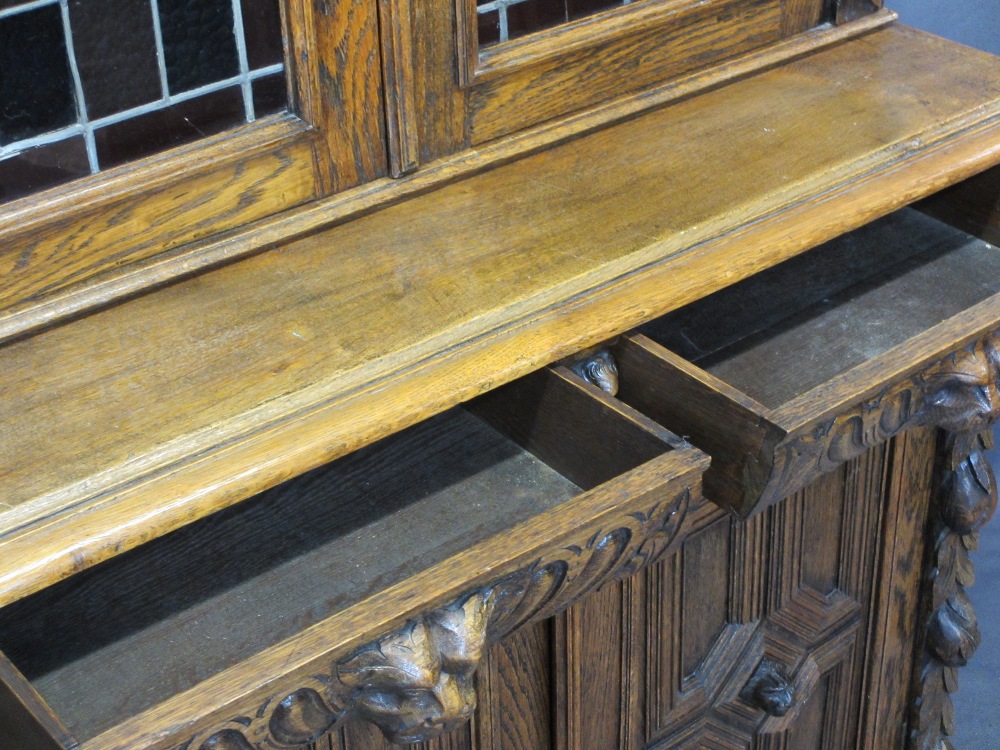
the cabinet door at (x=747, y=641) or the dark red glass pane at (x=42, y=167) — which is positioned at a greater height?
the dark red glass pane at (x=42, y=167)

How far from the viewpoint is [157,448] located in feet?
2.99

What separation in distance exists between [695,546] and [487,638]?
0.42 meters

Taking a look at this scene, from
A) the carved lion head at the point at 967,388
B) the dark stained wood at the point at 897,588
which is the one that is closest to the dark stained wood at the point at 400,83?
the carved lion head at the point at 967,388

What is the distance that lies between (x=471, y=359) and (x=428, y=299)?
0.08 m

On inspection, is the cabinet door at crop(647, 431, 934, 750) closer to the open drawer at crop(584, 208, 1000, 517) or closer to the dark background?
the open drawer at crop(584, 208, 1000, 517)

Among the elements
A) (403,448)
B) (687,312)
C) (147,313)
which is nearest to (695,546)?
(687,312)

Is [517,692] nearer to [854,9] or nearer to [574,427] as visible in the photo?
[574,427]

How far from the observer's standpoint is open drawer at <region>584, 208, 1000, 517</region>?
108cm

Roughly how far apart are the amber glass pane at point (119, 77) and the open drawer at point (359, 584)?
0.96 ft

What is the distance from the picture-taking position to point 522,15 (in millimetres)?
1239

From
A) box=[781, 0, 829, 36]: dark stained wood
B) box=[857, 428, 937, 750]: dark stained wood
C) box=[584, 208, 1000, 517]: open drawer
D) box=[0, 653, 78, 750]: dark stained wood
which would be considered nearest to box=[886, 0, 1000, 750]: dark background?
box=[857, 428, 937, 750]: dark stained wood

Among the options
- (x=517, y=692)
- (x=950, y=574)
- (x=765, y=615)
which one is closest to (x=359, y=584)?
(x=517, y=692)

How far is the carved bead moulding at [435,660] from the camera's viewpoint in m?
0.89

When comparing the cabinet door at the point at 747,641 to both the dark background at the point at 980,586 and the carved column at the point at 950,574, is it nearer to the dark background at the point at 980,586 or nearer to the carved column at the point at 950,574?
the carved column at the point at 950,574
